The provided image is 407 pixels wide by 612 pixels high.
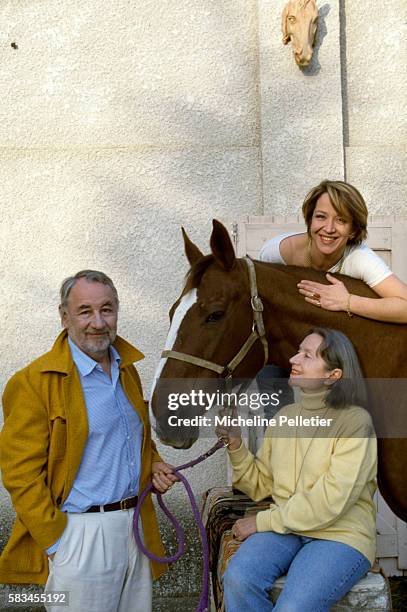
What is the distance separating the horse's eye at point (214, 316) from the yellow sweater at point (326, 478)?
0.40 meters

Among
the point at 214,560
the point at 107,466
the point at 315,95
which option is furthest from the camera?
the point at 315,95

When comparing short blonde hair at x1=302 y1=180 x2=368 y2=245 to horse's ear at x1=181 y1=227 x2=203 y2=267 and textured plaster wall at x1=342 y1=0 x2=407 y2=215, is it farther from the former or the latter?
textured plaster wall at x1=342 y1=0 x2=407 y2=215

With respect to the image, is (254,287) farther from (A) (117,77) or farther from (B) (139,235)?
(A) (117,77)

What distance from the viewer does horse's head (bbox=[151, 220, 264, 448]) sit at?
2424 mm

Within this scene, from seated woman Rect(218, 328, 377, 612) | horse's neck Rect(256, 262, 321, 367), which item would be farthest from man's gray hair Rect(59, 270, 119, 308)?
seated woman Rect(218, 328, 377, 612)

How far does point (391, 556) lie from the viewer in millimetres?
4266

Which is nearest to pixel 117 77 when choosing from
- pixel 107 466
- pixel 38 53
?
pixel 38 53

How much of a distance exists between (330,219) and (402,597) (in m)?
2.51

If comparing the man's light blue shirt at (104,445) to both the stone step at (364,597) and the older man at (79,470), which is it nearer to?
the older man at (79,470)

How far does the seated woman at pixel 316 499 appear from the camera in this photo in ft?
7.05

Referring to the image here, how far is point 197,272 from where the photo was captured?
2.54 m

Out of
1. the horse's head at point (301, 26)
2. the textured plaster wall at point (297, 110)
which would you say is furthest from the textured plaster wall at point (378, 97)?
the horse's head at point (301, 26)

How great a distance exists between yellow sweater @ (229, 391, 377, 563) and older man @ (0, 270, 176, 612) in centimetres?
43

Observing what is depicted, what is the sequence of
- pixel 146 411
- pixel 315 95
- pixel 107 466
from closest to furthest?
pixel 107 466, pixel 146 411, pixel 315 95
